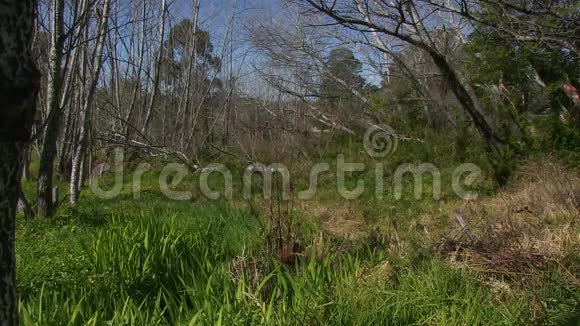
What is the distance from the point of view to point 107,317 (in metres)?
2.26

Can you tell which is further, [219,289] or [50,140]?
[50,140]

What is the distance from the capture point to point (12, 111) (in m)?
1.05

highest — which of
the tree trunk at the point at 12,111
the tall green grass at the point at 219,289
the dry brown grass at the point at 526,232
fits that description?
the tree trunk at the point at 12,111

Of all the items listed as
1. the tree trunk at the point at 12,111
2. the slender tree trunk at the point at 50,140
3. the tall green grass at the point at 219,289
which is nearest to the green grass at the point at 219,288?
the tall green grass at the point at 219,289

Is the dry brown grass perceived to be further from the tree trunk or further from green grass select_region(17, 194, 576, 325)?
the tree trunk

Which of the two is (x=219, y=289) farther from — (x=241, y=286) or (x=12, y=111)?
(x=12, y=111)

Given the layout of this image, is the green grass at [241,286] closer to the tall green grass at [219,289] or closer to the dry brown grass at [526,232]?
the tall green grass at [219,289]

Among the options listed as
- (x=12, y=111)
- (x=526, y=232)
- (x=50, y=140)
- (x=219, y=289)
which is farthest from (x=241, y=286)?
(x=50, y=140)

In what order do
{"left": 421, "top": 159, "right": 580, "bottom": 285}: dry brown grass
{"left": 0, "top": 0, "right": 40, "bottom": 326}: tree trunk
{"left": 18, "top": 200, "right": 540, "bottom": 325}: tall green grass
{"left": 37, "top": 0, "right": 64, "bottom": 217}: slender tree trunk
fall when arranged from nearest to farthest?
{"left": 0, "top": 0, "right": 40, "bottom": 326}: tree trunk
{"left": 18, "top": 200, "right": 540, "bottom": 325}: tall green grass
{"left": 421, "top": 159, "right": 580, "bottom": 285}: dry brown grass
{"left": 37, "top": 0, "right": 64, "bottom": 217}: slender tree trunk

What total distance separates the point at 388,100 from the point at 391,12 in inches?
139

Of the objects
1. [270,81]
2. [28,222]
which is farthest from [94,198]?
[270,81]

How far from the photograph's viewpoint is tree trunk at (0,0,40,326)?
1.02m

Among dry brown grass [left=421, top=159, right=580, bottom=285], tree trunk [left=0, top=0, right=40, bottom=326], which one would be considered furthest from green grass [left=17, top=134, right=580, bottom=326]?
tree trunk [left=0, top=0, right=40, bottom=326]

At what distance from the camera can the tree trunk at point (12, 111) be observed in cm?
102
